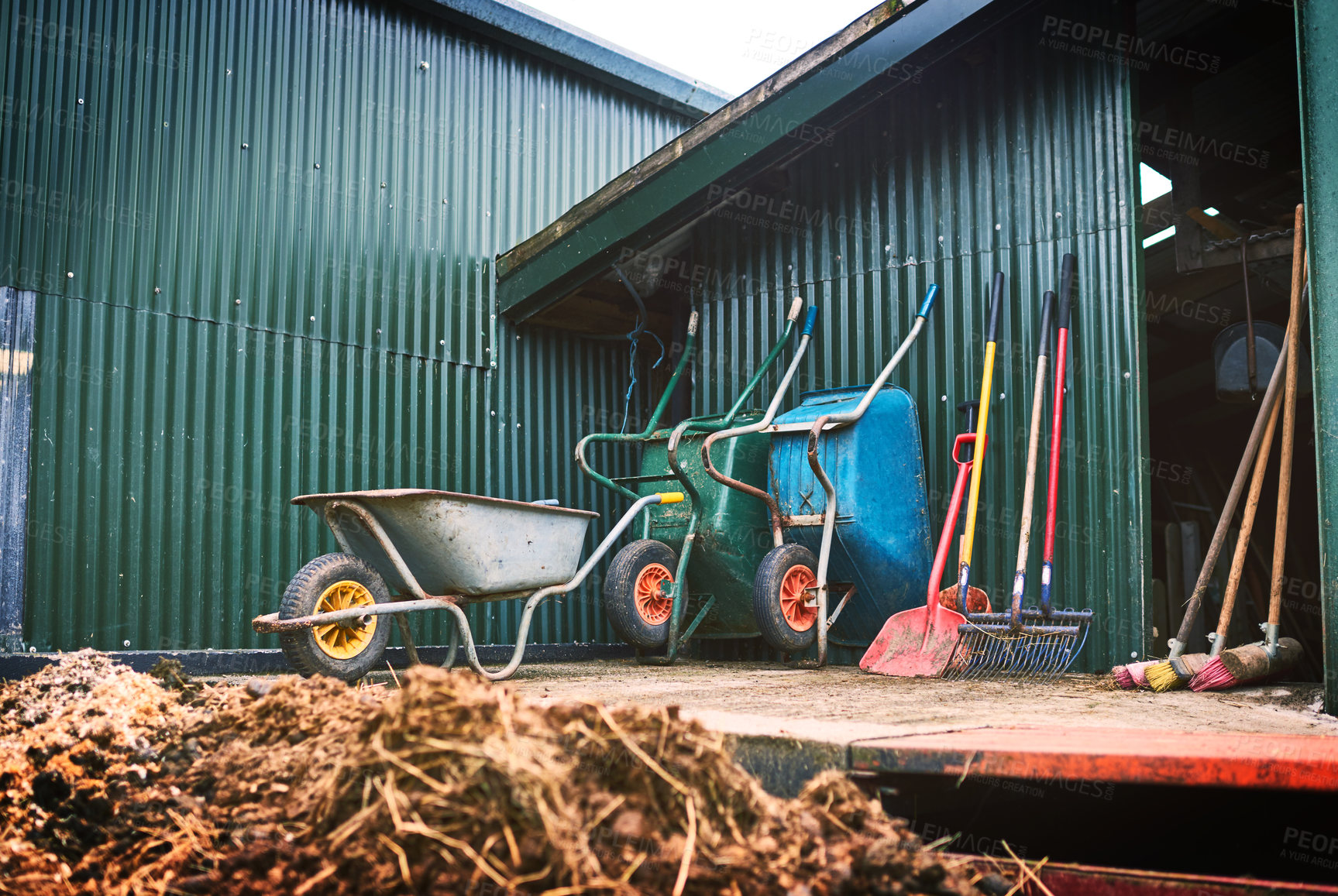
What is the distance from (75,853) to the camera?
187cm

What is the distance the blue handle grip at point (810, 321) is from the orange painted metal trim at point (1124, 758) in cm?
381

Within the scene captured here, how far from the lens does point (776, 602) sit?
4523 mm

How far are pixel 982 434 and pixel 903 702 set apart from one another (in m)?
2.15

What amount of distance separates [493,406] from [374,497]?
2.53 meters

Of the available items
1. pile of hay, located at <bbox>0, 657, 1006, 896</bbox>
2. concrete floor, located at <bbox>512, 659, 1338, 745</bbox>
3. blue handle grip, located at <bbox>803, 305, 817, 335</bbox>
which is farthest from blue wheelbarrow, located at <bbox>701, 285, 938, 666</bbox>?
pile of hay, located at <bbox>0, 657, 1006, 896</bbox>

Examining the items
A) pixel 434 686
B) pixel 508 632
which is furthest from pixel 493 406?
pixel 434 686

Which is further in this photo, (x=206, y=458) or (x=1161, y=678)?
(x=206, y=458)

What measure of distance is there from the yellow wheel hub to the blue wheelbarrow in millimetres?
1740

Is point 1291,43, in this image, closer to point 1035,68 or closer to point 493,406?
point 1035,68

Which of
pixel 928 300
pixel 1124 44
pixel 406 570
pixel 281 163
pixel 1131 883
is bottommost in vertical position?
pixel 1131 883

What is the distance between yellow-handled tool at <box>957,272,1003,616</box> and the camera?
459cm

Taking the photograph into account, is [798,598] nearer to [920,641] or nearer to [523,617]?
[920,641]

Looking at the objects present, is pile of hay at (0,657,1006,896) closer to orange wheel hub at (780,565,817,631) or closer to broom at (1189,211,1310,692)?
broom at (1189,211,1310,692)

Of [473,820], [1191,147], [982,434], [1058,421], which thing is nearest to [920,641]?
[982,434]
